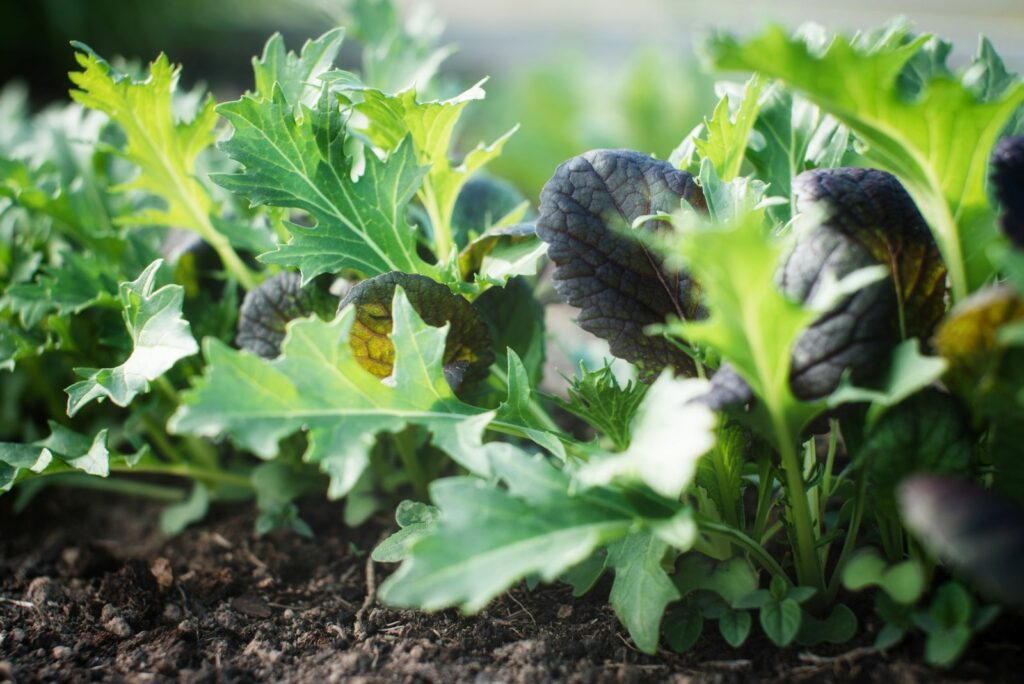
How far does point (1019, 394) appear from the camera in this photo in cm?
84

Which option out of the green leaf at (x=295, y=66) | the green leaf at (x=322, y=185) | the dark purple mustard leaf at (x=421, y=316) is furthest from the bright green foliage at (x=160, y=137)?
the dark purple mustard leaf at (x=421, y=316)

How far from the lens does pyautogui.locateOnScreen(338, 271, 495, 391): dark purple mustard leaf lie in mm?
1101

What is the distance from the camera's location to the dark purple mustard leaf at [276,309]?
128 centimetres

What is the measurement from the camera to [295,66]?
1.30 metres

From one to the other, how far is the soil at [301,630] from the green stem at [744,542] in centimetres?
8

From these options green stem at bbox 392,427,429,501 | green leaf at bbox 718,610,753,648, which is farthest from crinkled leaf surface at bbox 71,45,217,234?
green leaf at bbox 718,610,753,648

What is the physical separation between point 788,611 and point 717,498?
0.16 metres

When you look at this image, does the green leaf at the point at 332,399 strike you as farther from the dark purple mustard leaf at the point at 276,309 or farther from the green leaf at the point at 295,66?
the green leaf at the point at 295,66

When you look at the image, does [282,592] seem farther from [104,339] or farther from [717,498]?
[717,498]

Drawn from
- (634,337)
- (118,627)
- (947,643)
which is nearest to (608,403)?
(634,337)

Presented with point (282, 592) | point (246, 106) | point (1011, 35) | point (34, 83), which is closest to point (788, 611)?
point (282, 592)

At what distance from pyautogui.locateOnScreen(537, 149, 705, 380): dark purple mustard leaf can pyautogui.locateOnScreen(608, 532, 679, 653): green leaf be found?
199 mm

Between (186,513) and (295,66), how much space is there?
28.8 inches

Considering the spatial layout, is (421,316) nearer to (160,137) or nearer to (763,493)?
(763,493)
